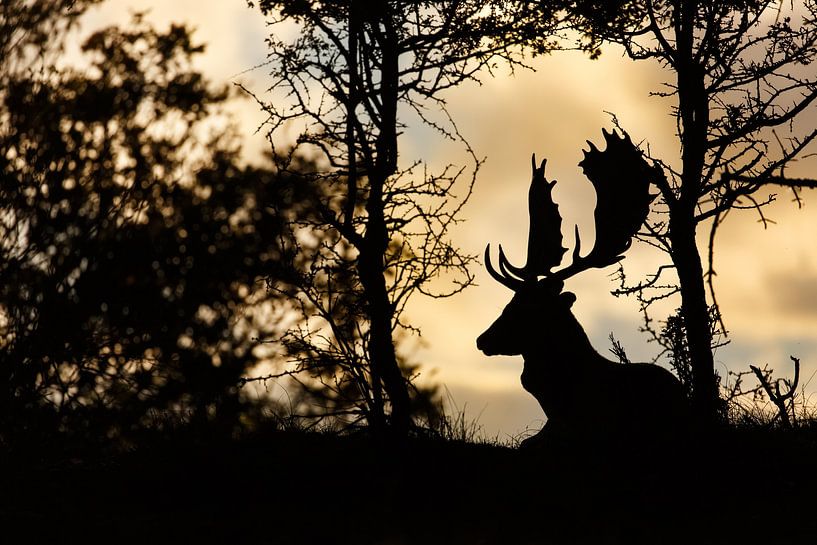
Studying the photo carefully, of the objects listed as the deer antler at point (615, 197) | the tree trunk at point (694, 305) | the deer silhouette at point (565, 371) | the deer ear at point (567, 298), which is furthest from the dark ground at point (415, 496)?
the deer antler at point (615, 197)

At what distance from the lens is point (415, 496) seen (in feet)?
24.5

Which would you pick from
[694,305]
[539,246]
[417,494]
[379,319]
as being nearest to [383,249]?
[379,319]

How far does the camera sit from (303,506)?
7.54 metres

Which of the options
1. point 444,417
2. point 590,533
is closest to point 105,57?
point 444,417

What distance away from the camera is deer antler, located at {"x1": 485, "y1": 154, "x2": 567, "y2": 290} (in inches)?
317

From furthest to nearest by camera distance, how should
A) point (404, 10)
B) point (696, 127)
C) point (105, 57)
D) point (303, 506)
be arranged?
point (105, 57)
point (696, 127)
point (404, 10)
point (303, 506)

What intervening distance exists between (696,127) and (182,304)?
717 cm

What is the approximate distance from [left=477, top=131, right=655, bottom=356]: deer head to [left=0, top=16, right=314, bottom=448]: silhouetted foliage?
2559 mm

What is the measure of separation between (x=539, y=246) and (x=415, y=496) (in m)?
2.41

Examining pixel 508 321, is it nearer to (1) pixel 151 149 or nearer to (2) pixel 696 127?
(2) pixel 696 127

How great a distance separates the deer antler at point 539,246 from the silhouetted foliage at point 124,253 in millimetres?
2437

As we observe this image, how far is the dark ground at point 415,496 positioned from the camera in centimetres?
693

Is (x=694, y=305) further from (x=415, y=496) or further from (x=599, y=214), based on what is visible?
(x=415, y=496)

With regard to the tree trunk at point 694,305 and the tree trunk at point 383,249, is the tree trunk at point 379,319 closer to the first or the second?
the tree trunk at point 383,249
